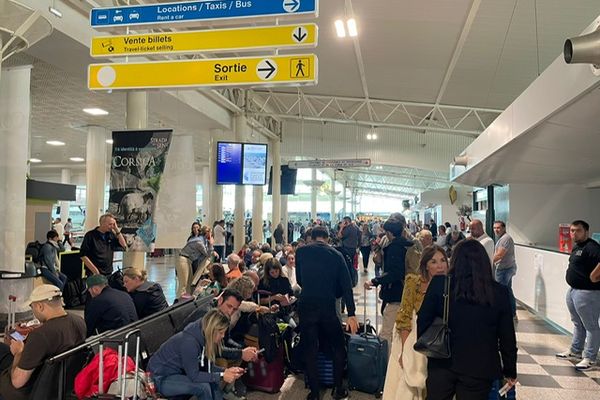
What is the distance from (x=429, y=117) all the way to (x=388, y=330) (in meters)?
11.6

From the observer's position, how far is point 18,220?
612 centimetres

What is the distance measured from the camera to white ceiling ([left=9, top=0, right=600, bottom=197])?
6.91m

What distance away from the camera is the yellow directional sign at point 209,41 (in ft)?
14.2

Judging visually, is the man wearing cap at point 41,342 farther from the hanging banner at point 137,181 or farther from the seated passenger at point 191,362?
the hanging banner at point 137,181

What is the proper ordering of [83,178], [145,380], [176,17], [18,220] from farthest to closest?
1. [83,178]
2. [18,220]
3. [176,17]
4. [145,380]

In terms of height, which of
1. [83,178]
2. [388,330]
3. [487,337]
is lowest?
[388,330]

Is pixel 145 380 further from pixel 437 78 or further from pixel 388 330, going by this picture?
pixel 437 78

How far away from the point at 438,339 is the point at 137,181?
4812 millimetres

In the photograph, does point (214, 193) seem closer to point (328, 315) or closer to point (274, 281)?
point (274, 281)

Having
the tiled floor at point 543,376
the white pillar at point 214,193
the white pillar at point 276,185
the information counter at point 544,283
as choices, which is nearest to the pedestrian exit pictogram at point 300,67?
the tiled floor at point 543,376

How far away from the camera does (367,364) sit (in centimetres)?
413

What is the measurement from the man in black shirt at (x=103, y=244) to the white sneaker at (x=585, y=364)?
5.56 m

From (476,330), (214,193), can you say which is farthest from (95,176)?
(476,330)

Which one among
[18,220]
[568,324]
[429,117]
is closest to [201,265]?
[18,220]
